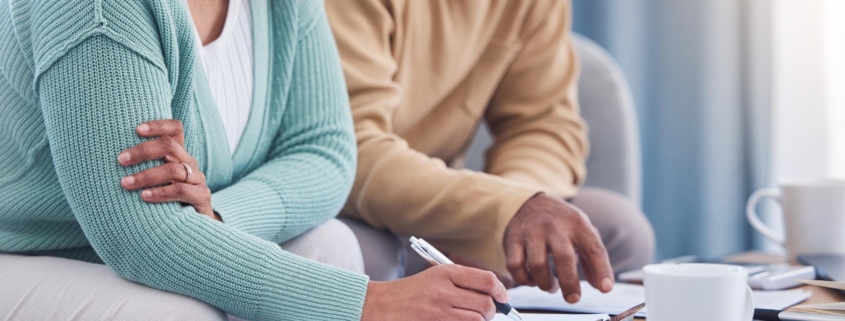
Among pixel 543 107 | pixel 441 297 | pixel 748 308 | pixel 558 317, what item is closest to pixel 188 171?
pixel 441 297

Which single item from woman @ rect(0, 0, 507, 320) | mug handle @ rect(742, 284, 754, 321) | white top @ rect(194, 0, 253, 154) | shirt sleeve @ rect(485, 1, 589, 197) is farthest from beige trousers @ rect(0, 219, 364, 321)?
shirt sleeve @ rect(485, 1, 589, 197)

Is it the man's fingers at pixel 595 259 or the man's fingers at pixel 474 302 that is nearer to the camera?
the man's fingers at pixel 474 302

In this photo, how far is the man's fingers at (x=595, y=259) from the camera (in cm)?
85

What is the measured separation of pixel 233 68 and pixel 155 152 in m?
0.22

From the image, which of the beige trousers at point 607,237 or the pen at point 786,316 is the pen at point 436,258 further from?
the beige trousers at point 607,237

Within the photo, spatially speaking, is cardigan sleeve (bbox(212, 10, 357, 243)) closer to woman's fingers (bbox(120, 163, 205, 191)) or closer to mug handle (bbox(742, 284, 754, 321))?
woman's fingers (bbox(120, 163, 205, 191))

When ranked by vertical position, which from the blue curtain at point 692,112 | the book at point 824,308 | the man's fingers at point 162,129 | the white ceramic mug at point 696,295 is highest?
the man's fingers at point 162,129

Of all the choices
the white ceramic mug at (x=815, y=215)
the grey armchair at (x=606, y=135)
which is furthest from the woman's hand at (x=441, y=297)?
the grey armchair at (x=606, y=135)

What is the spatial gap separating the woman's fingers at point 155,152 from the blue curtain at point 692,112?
160 centimetres

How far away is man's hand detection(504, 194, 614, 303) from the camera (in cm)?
85

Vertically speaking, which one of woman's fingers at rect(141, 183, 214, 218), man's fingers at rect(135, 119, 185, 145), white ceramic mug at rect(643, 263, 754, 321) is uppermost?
man's fingers at rect(135, 119, 185, 145)

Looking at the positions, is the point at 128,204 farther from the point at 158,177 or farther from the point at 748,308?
the point at 748,308

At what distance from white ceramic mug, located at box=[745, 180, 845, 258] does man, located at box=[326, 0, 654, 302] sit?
204 millimetres

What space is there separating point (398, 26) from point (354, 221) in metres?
0.29
